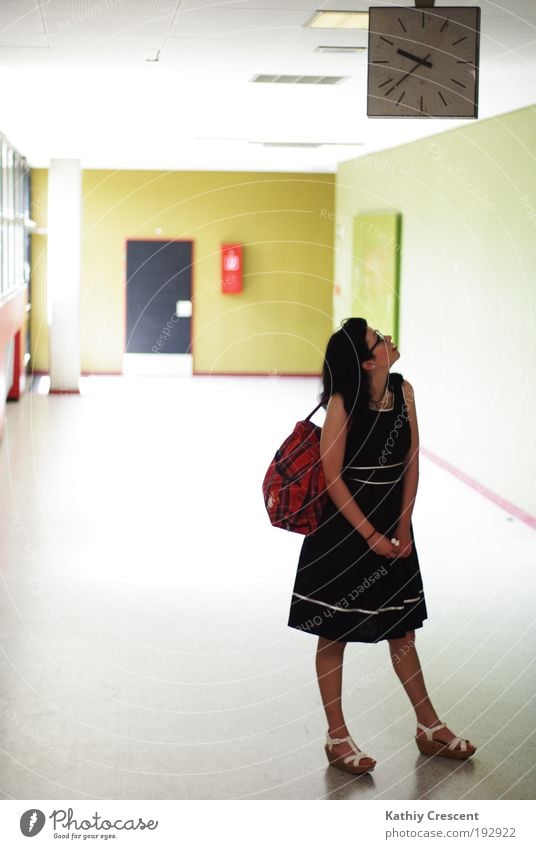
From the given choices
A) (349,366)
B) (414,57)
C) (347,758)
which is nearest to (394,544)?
(349,366)

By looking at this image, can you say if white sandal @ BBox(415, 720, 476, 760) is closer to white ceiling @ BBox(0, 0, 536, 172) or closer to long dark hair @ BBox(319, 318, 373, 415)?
long dark hair @ BBox(319, 318, 373, 415)

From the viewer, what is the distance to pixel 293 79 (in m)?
7.06

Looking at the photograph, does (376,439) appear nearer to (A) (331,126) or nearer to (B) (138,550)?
(B) (138,550)

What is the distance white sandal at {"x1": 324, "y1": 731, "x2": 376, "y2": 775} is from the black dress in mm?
319

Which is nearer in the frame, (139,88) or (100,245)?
(139,88)

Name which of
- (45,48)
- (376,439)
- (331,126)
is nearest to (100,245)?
(331,126)

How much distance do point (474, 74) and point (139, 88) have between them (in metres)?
3.39

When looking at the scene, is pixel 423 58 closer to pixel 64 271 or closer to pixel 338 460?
pixel 338 460

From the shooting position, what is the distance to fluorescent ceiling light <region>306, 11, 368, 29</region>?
520 cm

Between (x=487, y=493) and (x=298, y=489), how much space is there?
506 centimetres

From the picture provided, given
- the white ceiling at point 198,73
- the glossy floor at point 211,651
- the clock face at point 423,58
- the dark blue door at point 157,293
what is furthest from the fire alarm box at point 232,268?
the clock face at point 423,58

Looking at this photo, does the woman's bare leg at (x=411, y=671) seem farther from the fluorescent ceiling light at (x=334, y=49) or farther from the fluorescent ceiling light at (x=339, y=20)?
the fluorescent ceiling light at (x=334, y=49)

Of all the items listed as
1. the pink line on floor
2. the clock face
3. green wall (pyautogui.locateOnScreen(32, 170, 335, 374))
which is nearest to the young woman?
the clock face

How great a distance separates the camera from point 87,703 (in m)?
4.16
